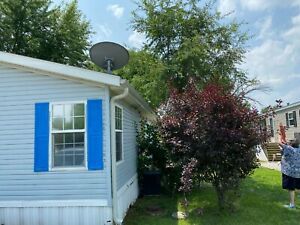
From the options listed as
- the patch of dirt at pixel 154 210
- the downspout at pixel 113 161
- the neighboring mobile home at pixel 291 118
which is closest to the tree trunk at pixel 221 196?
the patch of dirt at pixel 154 210

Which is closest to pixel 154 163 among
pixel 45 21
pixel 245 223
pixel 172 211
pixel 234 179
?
pixel 172 211

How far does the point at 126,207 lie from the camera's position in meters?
Result: 8.54

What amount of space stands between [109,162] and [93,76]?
68.0 inches

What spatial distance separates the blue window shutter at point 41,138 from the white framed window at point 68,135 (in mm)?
100

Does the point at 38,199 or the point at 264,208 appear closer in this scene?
the point at 38,199

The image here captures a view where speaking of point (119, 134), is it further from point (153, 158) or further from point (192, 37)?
point (192, 37)

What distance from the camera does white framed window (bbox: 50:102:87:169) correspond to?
7117 mm

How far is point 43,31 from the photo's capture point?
22.7 metres

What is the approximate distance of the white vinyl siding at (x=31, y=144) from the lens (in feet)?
22.9

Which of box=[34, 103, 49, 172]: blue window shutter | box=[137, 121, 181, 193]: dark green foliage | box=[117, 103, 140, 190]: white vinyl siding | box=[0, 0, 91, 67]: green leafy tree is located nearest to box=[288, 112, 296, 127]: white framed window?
box=[0, 0, 91, 67]: green leafy tree

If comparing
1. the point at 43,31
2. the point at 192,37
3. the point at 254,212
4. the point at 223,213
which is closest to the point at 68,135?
the point at 223,213

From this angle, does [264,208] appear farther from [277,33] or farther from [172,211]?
[277,33]

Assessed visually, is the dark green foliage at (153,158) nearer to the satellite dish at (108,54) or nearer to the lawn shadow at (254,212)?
the lawn shadow at (254,212)

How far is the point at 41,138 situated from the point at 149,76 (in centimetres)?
954
